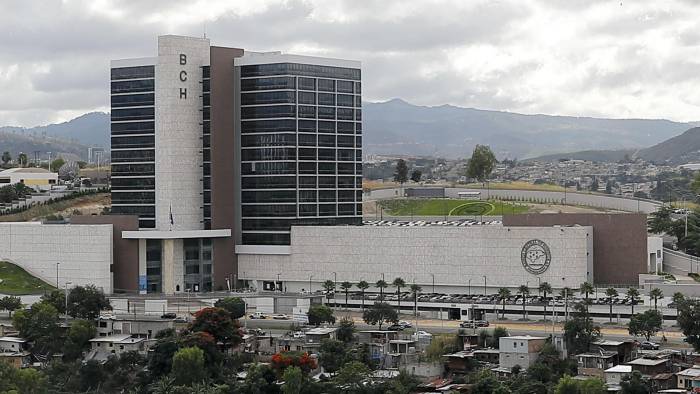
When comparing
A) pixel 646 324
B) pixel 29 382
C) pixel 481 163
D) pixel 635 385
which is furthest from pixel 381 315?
pixel 481 163

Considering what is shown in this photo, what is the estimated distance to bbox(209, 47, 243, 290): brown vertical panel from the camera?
107 m

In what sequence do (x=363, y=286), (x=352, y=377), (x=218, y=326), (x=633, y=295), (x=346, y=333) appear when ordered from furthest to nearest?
(x=363, y=286) → (x=633, y=295) → (x=346, y=333) → (x=218, y=326) → (x=352, y=377)

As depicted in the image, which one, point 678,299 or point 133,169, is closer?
point 678,299

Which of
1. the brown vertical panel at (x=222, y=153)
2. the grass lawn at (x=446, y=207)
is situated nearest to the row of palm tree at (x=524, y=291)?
the brown vertical panel at (x=222, y=153)

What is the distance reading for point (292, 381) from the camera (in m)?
A: 72.4

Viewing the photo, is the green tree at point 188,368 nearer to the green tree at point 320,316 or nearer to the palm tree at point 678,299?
the green tree at point 320,316

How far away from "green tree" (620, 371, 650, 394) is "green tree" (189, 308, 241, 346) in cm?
2694

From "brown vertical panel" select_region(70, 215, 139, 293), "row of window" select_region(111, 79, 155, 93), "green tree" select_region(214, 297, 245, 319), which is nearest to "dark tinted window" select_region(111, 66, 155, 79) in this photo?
"row of window" select_region(111, 79, 155, 93)

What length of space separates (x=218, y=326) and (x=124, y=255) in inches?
1075

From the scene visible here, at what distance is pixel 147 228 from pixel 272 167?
41.2ft

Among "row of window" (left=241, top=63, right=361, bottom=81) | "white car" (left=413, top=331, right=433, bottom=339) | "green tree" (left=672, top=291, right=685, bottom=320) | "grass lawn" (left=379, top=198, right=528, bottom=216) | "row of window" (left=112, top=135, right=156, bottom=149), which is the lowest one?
"white car" (left=413, top=331, right=433, bottom=339)

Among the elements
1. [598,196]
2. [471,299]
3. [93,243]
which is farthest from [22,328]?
[598,196]

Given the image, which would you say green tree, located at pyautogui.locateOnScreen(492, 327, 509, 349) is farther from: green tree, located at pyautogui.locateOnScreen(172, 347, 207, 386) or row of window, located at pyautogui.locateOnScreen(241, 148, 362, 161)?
row of window, located at pyautogui.locateOnScreen(241, 148, 362, 161)

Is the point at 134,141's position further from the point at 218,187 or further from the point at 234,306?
the point at 234,306
